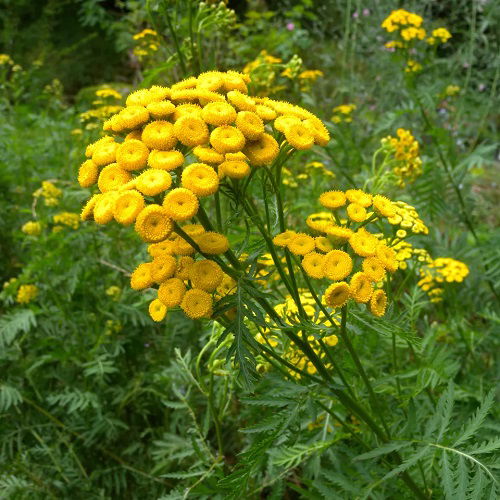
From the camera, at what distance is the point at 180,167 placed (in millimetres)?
1355

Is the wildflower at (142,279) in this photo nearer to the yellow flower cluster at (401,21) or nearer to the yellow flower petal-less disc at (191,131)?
the yellow flower petal-less disc at (191,131)

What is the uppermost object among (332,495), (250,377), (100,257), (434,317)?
(250,377)

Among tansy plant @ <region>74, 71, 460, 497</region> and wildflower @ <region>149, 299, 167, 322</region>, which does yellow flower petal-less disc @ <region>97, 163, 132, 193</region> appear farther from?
wildflower @ <region>149, 299, 167, 322</region>

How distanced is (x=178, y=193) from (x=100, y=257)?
2.13m

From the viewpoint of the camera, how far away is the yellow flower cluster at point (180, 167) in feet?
3.97

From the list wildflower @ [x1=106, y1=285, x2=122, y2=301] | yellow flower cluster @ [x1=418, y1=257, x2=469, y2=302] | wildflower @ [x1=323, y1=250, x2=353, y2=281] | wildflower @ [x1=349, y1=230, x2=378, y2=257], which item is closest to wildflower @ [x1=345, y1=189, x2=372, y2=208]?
wildflower @ [x1=349, y1=230, x2=378, y2=257]

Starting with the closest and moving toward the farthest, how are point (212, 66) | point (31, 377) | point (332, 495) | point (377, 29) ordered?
1. point (332, 495)
2. point (212, 66)
3. point (31, 377)
4. point (377, 29)

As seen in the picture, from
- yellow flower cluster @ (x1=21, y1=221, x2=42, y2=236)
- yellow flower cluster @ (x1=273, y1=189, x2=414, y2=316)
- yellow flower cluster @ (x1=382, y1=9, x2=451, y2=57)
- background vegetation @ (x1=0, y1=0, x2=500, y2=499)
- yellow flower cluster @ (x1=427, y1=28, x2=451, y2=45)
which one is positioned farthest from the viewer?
yellow flower cluster @ (x1=427, y1=28, x2=451, y2=45)

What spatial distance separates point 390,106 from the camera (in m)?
6.38

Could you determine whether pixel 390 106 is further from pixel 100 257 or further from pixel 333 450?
pixel 333 450

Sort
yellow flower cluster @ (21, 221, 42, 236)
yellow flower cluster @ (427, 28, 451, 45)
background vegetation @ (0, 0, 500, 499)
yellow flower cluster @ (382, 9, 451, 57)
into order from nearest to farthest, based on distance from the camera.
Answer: background vegetation @ (0, 0, 500, 499) → yellow flower cluster @ (21, 221, 42, 236) → yellow flower cluster @ (382, 9, 451, 57) → yellow flower cluster @ (427, 28, 451, 45)

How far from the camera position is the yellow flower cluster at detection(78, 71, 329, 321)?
3.97ft

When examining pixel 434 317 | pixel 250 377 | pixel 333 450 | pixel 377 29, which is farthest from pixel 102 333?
pixel 377 29

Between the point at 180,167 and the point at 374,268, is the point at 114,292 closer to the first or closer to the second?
the point at 180,167
